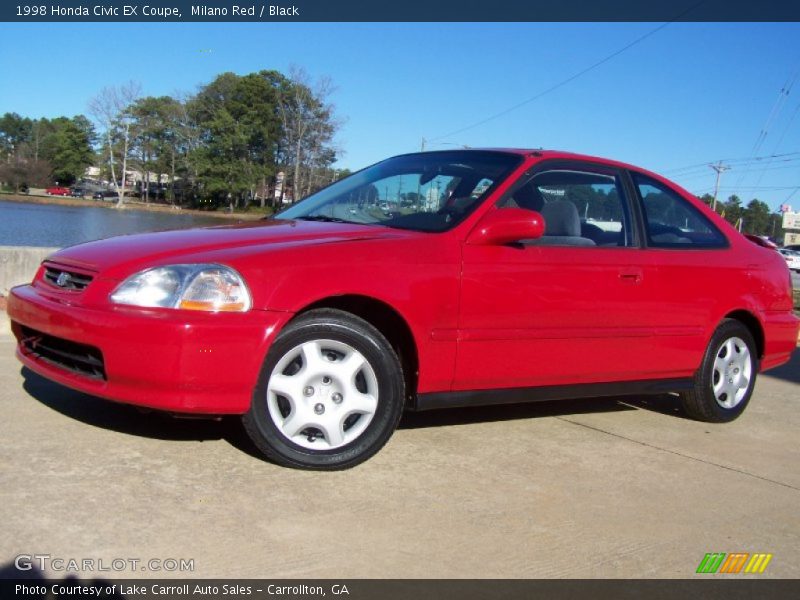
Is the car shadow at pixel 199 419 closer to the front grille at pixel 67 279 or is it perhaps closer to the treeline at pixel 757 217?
the front grille at pixel 67 279

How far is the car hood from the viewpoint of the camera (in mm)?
3465

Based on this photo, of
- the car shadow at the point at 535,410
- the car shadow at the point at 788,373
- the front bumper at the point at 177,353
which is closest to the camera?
the front bumper at the point at 177,353

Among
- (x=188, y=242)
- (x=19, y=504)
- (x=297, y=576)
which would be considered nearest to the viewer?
(x=297, y=576)

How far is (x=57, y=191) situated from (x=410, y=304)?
4247 cm

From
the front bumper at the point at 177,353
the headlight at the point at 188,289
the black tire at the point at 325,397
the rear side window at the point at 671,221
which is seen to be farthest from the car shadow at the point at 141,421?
the rear side window at the point at 671,221

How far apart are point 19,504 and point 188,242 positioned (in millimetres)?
1346

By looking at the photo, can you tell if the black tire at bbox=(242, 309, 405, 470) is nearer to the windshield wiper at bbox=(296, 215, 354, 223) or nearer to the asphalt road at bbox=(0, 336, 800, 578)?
the asphalt road at bbox=(0, 336, 800, 578)

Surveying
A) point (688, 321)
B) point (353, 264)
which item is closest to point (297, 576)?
point (353, 264)

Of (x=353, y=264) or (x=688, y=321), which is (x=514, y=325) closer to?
(x=353, y=264)

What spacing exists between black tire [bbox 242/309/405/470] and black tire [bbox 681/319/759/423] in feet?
7.69

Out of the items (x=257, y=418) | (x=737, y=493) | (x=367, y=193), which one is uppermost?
(x=367, y=193)

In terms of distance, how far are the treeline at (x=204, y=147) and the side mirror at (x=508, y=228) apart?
2784cm

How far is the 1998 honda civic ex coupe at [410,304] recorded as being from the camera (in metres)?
3.30

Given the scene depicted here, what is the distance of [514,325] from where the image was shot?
4.03 meters
